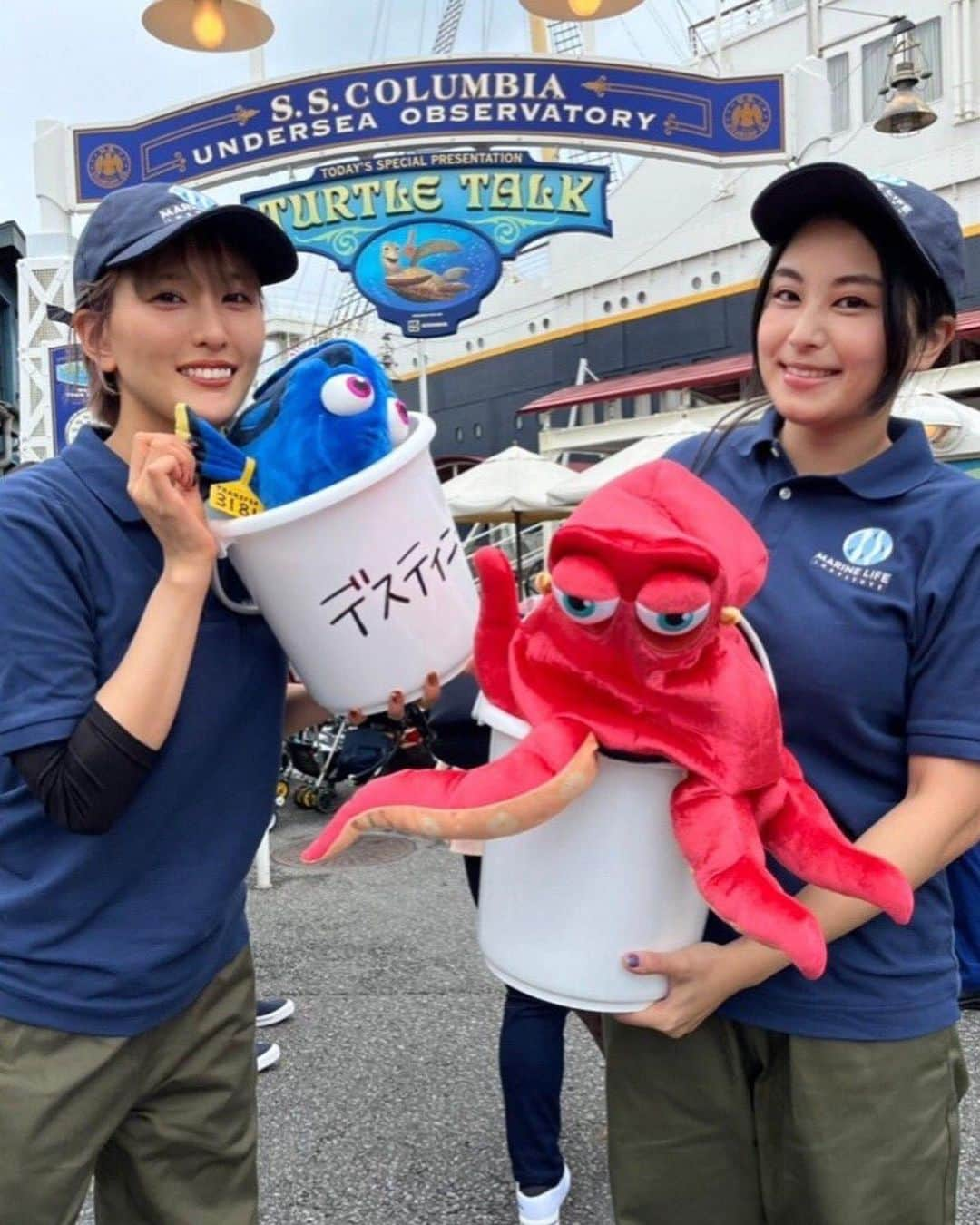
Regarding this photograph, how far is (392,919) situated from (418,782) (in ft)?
10.2

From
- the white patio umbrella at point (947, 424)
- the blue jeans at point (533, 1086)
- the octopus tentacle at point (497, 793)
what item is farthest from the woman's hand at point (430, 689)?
the white patio umbrella at point (947, 424)

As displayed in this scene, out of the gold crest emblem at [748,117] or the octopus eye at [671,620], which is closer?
the octopus eye at [671,620]

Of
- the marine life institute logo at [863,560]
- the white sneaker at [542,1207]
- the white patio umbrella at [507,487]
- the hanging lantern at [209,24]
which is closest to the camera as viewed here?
the marine life institute logo at [863,560]

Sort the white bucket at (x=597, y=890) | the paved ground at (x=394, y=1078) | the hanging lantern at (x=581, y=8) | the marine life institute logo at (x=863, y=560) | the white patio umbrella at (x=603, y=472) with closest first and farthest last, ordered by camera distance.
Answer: the white bucket at (x=597, y=890)
the marine life institute logo at (x=863, y=560)
the paved ground at (x=394, y=1078)
the hanging lantern at (x=581, y=8)
the white patio umbrella at (x=603, y=472)

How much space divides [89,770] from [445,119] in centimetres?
477

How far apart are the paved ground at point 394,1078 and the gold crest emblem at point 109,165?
3.67 meters

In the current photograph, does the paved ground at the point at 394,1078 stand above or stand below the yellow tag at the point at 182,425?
below

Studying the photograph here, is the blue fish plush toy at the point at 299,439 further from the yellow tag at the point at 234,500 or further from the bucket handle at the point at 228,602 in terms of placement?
the bucket handle at the point at 228,602

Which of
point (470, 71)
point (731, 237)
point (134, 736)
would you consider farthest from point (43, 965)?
point (731, 237)

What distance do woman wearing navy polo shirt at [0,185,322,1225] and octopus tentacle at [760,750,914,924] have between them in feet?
2.23

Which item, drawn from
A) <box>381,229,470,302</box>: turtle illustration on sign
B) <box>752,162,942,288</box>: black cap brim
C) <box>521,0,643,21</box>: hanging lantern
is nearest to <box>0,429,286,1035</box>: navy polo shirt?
<box>752,162,942,288</box>: black cap brim

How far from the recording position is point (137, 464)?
1060 mm

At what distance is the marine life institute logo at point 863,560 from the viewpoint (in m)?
1.12

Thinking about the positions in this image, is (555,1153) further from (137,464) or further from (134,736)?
(137,464)
